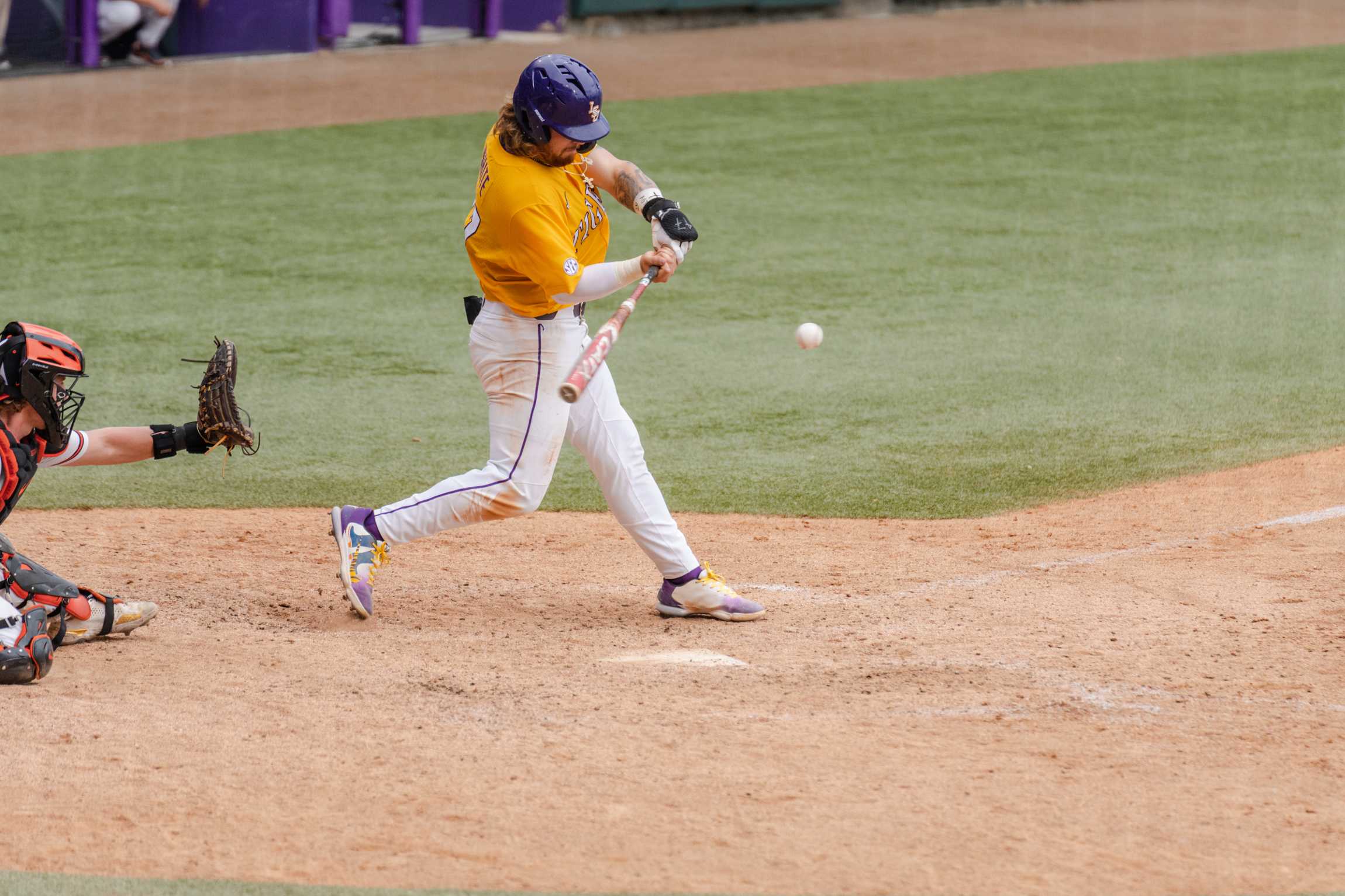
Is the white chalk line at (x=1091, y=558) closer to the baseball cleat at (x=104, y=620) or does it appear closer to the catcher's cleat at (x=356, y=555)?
the catcher's cleat at (x=356, y=555)

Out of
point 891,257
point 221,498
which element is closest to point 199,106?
point 891,257

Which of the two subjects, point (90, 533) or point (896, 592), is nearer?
point (896, 592)

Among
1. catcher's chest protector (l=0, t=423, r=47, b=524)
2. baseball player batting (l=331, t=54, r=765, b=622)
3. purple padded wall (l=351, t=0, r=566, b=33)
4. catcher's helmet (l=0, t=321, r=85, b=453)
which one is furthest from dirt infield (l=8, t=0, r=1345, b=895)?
purple padded wall (l=351, t=0, r=566, b=33)

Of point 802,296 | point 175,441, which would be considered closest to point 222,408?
point 175,441

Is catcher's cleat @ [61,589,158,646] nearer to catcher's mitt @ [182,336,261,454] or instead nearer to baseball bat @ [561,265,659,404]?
catcher's mitt @ [182,336,261,454]

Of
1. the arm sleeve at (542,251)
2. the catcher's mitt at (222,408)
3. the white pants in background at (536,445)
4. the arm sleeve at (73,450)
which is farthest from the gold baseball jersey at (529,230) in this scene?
the arm sleeve at (73,450)

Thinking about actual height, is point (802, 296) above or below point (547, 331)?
below

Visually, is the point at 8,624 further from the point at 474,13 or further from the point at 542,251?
the point at 474,13

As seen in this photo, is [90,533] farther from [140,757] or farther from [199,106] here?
[199,106]

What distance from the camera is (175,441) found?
5.14 metres

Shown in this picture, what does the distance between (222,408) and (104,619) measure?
2.34ft

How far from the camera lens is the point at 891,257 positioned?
416 inches

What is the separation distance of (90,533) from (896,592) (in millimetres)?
3012

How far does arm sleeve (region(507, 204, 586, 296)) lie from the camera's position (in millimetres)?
4785
